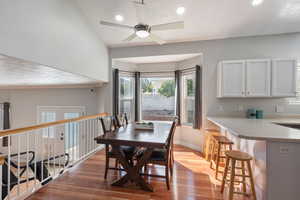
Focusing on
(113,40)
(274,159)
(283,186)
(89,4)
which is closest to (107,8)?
(89,4)

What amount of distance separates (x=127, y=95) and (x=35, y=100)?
372cm

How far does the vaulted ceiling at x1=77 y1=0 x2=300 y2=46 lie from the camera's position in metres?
2.68

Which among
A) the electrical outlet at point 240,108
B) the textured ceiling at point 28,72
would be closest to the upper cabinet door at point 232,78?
the electrical outlet at point 240,108

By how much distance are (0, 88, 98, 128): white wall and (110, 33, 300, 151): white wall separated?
2.72 metres

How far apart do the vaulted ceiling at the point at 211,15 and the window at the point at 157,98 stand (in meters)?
1.58

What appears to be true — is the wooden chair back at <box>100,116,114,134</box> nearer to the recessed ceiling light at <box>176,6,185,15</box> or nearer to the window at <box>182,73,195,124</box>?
the window at <box>182,73,195,124</box>

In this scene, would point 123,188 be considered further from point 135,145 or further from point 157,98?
point 157,98

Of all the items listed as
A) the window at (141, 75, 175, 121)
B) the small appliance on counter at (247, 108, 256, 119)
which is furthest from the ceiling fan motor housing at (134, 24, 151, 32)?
the small appliance on counter at (247, 108, 256, 119)

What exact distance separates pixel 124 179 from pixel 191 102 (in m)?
2.78

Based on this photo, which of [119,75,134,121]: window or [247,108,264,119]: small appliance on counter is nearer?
[247,108,264,119]: small appliance on counter

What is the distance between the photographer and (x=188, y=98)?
434 cm

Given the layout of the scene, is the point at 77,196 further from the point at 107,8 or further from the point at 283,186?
the point at 107,8

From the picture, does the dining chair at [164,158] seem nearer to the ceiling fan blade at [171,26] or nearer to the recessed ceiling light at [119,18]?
the ceiling fan blade at [171,26]

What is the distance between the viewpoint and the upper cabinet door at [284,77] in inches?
117
